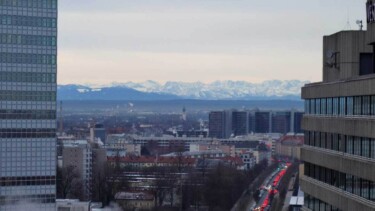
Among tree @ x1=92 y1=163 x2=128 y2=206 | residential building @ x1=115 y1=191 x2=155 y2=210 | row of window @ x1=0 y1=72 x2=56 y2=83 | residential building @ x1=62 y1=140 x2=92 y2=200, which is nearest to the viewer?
row of window @ x1=0 y1=72 x2=56 y2=83

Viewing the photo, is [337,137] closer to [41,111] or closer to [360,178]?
[360,178]

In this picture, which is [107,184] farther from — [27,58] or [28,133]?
[27,58]

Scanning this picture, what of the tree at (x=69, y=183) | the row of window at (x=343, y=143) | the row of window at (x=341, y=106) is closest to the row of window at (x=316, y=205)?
the row of window at (x=343, y=143)

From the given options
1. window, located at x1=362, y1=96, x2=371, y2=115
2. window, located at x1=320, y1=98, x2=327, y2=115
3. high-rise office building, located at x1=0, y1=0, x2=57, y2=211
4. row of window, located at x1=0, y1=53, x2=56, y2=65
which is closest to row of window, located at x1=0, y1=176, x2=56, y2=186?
high-rise office building, located at x1=0, y1=0, x2=57, y2=211

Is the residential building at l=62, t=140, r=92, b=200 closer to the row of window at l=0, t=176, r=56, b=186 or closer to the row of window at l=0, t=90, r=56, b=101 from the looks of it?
the row of window at l=0, t=176, r=56, b=186

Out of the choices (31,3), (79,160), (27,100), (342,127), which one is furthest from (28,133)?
(79,160)

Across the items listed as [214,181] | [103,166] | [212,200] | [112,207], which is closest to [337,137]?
[112,207]
